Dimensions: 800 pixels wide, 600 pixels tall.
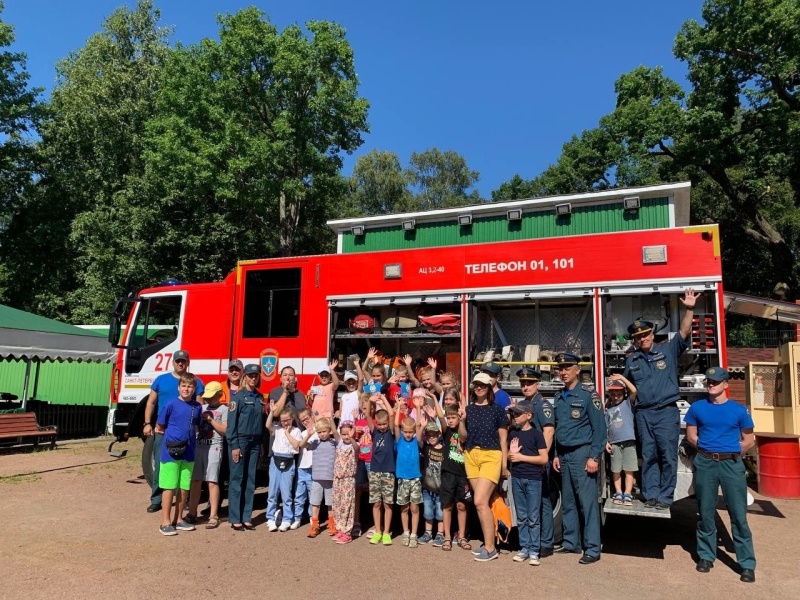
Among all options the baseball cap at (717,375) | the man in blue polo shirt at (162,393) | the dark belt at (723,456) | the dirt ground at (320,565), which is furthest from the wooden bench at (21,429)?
the baseball cap at (717,375)

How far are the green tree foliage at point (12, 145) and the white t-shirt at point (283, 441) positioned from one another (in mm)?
24998

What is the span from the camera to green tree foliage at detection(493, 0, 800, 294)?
61.6 ft

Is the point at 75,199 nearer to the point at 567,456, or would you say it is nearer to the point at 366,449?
the point at 366,449

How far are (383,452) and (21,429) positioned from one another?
11017 millimetres

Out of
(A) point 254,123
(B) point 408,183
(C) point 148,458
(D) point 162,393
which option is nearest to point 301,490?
(D) point 162,393

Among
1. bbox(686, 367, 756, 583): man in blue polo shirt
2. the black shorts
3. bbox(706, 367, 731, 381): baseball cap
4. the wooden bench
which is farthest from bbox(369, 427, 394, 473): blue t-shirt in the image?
the wooden bench

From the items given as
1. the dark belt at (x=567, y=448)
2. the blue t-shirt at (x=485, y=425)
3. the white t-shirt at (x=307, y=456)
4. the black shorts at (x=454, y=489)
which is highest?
the blue t-shirt at (x=485, y=425)

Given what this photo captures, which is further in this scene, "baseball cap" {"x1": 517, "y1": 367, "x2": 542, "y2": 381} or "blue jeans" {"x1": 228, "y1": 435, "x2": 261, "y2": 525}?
"blue jeans" {"x1": 228, "y1": 435, "x2": 261, "y2": 525}

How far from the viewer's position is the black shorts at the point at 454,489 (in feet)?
18.7

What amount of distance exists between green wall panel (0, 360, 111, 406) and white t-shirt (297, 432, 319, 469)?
14.4 m

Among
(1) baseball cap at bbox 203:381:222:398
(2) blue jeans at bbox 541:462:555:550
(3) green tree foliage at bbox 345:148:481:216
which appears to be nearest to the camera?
(2) blue jeans at bbox 541:462:555:550

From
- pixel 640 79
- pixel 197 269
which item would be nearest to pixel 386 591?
pixel 197 269

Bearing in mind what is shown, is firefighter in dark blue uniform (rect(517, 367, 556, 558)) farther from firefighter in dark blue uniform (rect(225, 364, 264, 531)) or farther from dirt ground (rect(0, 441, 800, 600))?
firefighter in dark blue uniform (rect(225, 364, 264, 531))

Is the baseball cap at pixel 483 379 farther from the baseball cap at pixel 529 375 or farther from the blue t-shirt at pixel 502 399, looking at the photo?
the blue t-shirt at pixel 502 399
